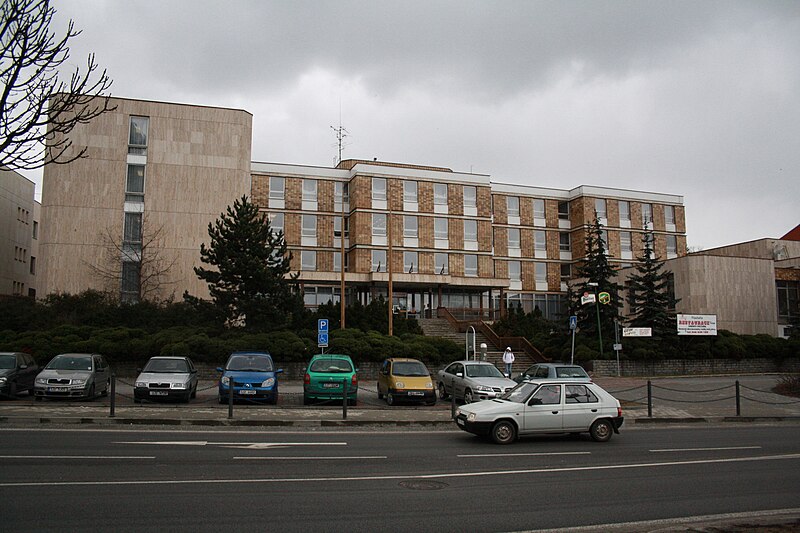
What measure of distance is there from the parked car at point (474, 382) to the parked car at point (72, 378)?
1107 centimetres

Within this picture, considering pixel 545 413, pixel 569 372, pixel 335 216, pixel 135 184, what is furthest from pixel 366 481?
pixel 335 216

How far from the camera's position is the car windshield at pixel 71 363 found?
20438 millimetres

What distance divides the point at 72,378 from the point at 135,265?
91.1 feet

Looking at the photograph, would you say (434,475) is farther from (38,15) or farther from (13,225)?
(13,225)

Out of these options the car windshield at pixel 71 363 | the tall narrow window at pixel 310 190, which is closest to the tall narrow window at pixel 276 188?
the tall narrow window at pixel 310 190

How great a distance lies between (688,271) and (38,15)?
40.6 meters

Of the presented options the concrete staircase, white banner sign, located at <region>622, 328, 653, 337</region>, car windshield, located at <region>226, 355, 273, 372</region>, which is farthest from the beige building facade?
white banner sign, located at <region>622, 328, 653, 337</region>

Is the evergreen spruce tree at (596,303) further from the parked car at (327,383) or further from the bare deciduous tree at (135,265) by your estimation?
the bare deciduous tree at (135,265)

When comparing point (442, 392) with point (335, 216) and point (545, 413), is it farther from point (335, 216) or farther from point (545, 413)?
point (335, 216)

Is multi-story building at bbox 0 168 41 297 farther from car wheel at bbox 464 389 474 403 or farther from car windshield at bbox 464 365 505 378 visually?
car wheel at bbox 464 389 474 403

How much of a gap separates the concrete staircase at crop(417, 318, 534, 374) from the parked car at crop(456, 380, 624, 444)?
19.5 metres

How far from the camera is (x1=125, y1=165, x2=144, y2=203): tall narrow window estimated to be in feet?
155

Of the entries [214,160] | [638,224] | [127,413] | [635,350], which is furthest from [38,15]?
[638,224]

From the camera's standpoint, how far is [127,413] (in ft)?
57.2
